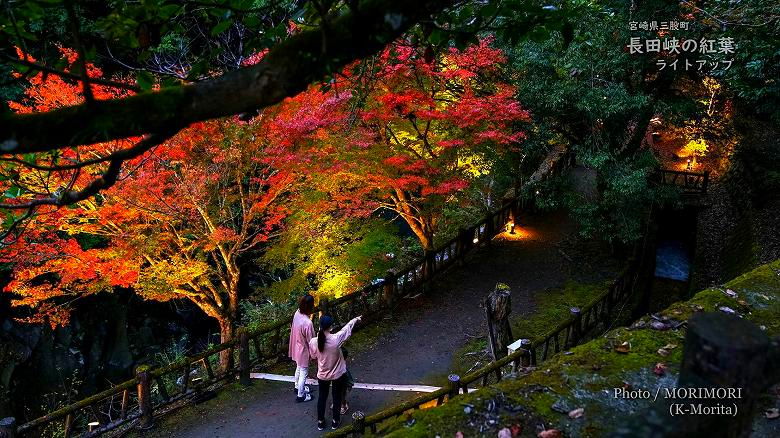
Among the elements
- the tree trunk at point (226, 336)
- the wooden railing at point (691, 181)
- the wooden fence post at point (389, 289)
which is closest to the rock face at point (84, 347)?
the tree trunk at point (226, 336)

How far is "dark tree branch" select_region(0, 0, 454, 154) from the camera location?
1870 millimetres

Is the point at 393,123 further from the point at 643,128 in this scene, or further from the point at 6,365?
the point at 6,365

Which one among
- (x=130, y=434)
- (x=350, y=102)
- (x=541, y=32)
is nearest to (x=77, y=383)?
(x=130, y=434)

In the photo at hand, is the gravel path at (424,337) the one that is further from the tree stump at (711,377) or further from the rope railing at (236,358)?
the tree stump at (711,377)

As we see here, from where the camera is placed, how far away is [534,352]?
311 inches

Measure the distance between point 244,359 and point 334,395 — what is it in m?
3.10

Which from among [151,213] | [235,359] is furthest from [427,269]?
[151,213]

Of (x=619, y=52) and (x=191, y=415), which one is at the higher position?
(x=619, y=52)

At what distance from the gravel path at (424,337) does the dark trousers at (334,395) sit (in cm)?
47

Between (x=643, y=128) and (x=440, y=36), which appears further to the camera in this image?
(x=643, y=128)

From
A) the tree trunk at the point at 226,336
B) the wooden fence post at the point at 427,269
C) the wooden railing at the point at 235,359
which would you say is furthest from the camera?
the wooden fence post at the point at 427,269

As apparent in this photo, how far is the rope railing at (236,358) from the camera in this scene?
26.8 ft

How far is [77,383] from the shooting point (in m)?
15.3

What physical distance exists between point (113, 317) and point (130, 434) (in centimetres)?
1092
